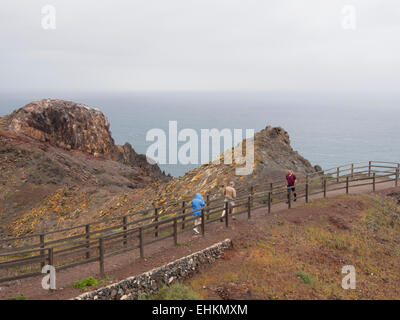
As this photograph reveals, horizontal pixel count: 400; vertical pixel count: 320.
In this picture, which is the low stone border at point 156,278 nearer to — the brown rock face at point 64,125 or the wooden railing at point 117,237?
the wooden railing at point 117,237

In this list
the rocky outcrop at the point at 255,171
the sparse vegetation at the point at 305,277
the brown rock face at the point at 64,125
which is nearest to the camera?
the sparse vegetation at the point at 305,277

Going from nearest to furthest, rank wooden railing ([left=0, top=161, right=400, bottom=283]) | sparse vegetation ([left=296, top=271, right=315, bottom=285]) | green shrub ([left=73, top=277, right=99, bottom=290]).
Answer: green shrub ([left=73, top=277, right=99, bottom=290]), wooden railing ([left=0, top=161, right=400, bottom=283]), sparse vegetation ([left=296, top=271, right=315, bottom=285])

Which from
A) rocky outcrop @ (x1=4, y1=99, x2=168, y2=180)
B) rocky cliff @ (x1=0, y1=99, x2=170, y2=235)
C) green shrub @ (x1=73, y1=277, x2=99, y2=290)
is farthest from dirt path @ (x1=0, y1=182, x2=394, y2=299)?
rocky outcrop @ (x1=4, y1=99, x2=168, y2=180)

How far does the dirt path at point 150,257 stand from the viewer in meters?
11.3

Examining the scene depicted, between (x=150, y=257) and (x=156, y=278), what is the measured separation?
3.95 ft

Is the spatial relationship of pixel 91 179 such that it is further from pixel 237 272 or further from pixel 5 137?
pixel 237 272

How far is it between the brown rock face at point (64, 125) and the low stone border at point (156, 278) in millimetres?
37702

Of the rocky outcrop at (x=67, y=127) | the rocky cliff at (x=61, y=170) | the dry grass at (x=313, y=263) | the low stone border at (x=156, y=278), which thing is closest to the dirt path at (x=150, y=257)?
the low stone border at (x=156, y=278)

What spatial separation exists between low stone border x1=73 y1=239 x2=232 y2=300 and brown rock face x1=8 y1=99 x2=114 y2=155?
37.7 meters

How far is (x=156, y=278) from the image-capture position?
12344 millimetres

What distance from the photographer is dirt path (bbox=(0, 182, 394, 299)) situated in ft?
37.2

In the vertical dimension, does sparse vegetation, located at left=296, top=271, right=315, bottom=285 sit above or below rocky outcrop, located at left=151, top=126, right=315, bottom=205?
below

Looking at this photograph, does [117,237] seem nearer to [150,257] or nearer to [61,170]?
[150,257]

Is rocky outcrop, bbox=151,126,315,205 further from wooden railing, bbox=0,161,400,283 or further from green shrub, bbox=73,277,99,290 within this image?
green shrub, bbox=73,277,99,290
